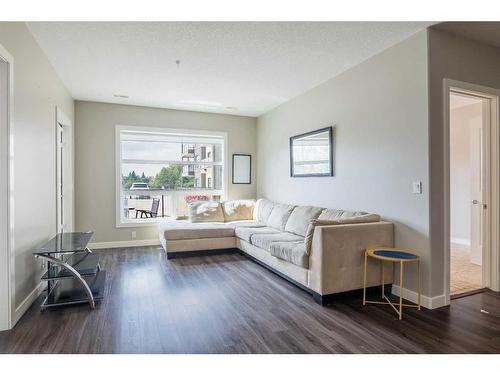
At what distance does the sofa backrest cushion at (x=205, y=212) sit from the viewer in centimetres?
538

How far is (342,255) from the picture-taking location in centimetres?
289

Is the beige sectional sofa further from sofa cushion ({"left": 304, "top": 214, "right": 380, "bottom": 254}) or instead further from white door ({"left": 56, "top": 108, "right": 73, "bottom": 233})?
white door ({"left": 56, "top": 108, "right": 73, "bottom": 233})

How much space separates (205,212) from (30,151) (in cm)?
299

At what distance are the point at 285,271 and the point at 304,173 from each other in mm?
1776

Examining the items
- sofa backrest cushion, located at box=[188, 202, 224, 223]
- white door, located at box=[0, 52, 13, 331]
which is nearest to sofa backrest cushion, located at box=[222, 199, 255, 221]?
sofa backrest cushion, located at box=[188, 202, 224, 223]

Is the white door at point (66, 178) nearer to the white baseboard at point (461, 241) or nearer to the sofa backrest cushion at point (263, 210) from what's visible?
the sofa backrest cushion at point (263, 210)

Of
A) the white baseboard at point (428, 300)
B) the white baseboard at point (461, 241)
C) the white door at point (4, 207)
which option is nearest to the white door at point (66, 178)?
the white door at point (4, 207)

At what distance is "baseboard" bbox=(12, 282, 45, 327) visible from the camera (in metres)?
2.49

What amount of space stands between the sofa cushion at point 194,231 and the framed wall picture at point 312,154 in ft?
4.83

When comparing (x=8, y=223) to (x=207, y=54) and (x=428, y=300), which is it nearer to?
(x=207, y=54)

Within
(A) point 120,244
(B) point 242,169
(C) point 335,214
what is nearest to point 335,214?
(C) point 335,214

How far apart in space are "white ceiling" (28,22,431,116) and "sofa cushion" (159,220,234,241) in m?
2.12
